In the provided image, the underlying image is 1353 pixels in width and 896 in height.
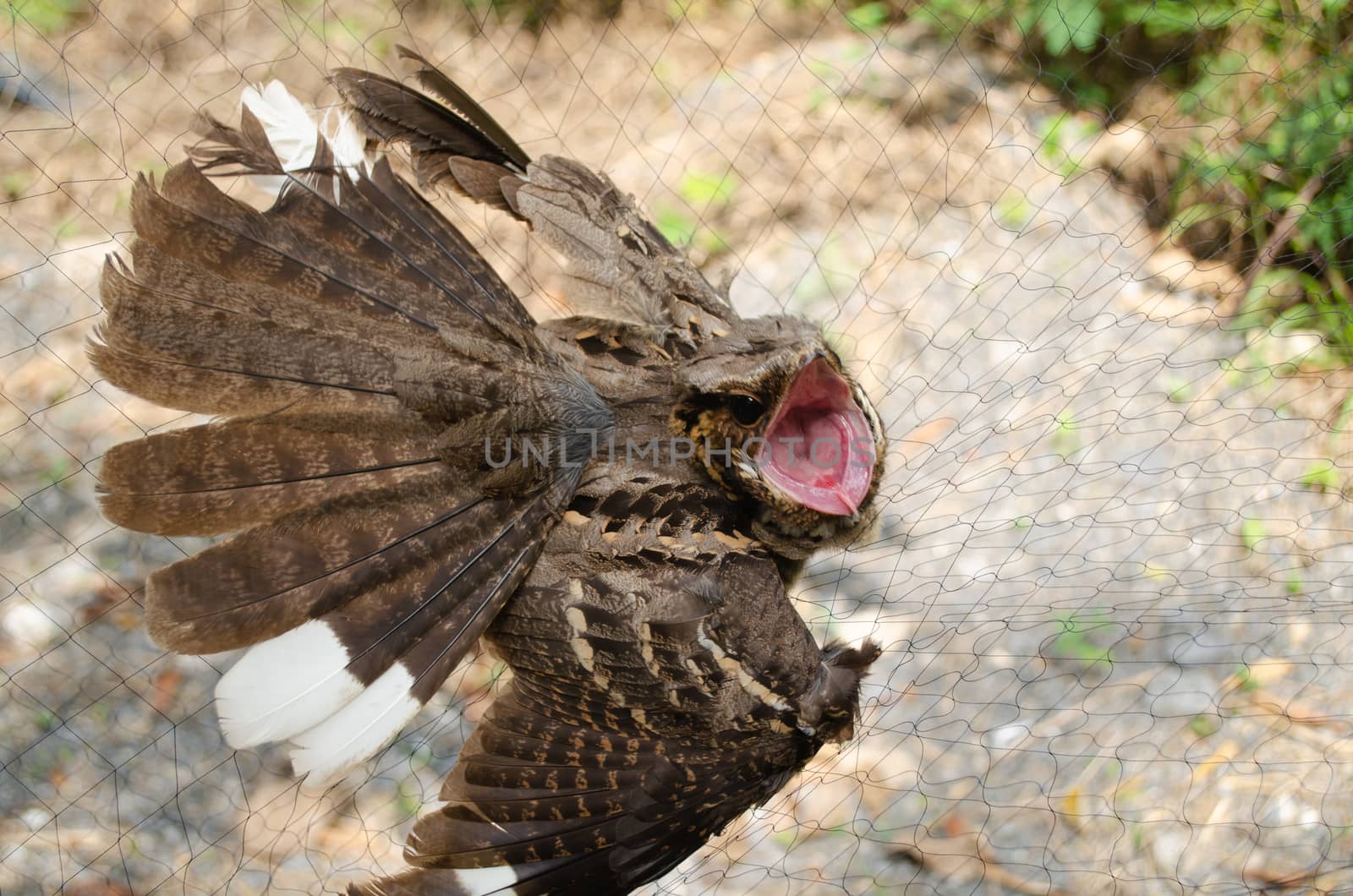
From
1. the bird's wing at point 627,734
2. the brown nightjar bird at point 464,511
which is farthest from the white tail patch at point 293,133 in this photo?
the bird's wing at point 627,734

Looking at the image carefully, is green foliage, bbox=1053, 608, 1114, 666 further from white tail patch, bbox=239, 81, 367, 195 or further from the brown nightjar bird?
white tail patch, bbox=239, 81, 367, 195

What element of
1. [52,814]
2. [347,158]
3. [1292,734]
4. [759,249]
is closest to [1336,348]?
[1292,734]

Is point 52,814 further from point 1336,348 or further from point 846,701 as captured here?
point 1336,348

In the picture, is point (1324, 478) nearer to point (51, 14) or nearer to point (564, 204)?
point (564, 204)

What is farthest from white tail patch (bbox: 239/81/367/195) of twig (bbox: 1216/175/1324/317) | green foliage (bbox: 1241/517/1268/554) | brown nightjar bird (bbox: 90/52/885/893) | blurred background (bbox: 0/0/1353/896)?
green foliage (bbox: 1241/517/1268/554)

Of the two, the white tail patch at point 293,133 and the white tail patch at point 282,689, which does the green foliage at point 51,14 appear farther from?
the white tail patch at point 282,689

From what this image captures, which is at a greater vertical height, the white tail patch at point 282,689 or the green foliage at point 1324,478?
the green foliage at point 1324,478

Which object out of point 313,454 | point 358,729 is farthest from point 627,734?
point 313,454

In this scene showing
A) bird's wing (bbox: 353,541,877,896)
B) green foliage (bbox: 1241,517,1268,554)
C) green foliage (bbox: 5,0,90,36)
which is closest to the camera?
bird's wing (bbox: 353,541,877,896)

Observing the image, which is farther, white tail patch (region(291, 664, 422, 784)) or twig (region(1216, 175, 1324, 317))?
twig (region(1216, 175, 1324, 317))
